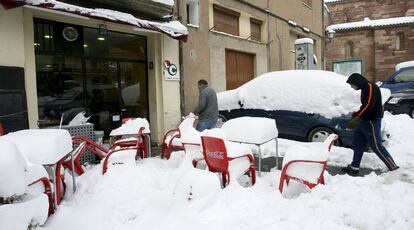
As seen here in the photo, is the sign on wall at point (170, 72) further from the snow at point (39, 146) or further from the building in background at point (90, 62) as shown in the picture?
the snow at point (39, 146)

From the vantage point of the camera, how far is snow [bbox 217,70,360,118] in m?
7.19

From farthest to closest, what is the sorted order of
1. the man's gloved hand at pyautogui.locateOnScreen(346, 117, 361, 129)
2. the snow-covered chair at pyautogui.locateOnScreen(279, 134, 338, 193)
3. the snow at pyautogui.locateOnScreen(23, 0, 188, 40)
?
1. the snow at pyautogui.locateOnScreen(23, 0, 188, 40)
2. the man's gloved hand at pyautogui.locateOnScreen(346, 117, 361, 129)
3. the snow-covered chair at pyautogui.locateOnScreen(279, 134, 338, 193)

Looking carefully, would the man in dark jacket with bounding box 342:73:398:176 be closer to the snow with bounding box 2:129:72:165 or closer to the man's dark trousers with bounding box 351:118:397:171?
the man's dark trousers with bounding box 351:118:397:171

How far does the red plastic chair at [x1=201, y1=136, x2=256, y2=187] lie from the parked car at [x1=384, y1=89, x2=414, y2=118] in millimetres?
9762

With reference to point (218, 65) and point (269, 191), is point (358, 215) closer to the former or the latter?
point (269, 191)

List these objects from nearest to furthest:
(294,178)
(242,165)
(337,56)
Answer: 1. (294,178)
2. (242,165)
3. (337,56)

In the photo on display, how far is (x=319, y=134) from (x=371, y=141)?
187 cm

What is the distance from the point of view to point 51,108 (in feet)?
23.1

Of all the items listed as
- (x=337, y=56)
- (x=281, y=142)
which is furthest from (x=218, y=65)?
(x=337, y=56)

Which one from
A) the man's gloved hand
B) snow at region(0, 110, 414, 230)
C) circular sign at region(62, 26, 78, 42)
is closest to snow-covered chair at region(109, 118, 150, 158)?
snow at region(0, 110, 414, 230)

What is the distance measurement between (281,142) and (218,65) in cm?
391

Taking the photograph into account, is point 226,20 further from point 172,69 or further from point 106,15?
point 106,15

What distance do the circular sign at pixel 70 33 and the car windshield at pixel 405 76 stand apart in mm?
11415

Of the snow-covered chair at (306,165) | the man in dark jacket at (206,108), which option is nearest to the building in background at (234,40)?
the man in dark jacket at (206,108)
